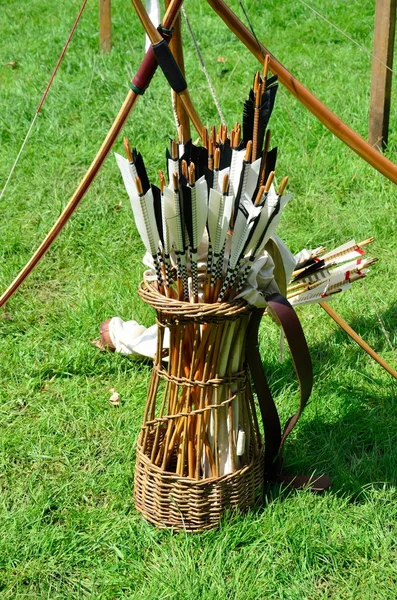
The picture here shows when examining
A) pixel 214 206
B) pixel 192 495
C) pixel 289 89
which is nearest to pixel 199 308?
pixel 214 206

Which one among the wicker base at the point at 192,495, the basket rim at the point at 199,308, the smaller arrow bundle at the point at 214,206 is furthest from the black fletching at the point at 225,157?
the wicker base at the point at 192,495

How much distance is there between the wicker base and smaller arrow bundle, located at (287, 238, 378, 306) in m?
0.53

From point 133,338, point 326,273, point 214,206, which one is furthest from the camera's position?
point 133,338

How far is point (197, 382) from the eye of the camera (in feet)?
6.71

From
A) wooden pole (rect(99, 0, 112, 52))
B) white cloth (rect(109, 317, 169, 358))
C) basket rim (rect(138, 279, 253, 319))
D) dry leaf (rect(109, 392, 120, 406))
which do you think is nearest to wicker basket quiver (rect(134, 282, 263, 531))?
basket rim (rect(138, 279, 253, 319))

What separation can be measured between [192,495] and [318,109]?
3.73ft

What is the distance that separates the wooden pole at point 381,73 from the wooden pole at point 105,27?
7.21 ft

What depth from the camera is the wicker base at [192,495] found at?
215 cm

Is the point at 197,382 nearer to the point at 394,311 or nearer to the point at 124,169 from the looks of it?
the point at 124,169

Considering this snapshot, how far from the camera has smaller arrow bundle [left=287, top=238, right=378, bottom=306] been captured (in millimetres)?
2379

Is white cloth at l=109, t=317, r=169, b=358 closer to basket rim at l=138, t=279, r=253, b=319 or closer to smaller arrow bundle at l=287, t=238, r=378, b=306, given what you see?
smaller arrow bundle at l=287, t=238, r=378, b=306

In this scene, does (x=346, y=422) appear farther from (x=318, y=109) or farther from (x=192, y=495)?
(x=318, y=109)

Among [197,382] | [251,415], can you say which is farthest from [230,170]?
[251,415]

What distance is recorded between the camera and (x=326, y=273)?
244 cm
